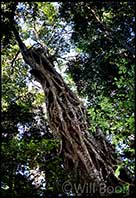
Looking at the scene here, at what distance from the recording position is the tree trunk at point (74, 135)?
3906mm

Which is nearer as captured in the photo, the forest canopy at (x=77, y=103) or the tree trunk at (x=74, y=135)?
the forest canopy at (x=77, y=103)

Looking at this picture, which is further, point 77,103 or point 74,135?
point 77,103

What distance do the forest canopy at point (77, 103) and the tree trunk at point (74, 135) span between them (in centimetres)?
1

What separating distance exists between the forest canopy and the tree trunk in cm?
1

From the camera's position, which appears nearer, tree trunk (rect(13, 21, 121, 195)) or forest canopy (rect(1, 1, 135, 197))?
forest canopy (rect(1, 1, 135, 197))

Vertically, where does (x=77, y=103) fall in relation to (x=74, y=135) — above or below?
above

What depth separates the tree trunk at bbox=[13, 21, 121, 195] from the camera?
391 cm

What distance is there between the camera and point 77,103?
486 centimetres

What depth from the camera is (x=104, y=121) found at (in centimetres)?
341

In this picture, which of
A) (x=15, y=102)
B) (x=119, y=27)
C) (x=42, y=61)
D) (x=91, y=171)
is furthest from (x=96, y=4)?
(x=15, y=102)

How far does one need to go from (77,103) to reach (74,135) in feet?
2.23

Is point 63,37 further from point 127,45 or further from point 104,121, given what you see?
point 104,121

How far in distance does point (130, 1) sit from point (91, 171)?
2213mm

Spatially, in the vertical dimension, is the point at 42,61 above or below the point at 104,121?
above
